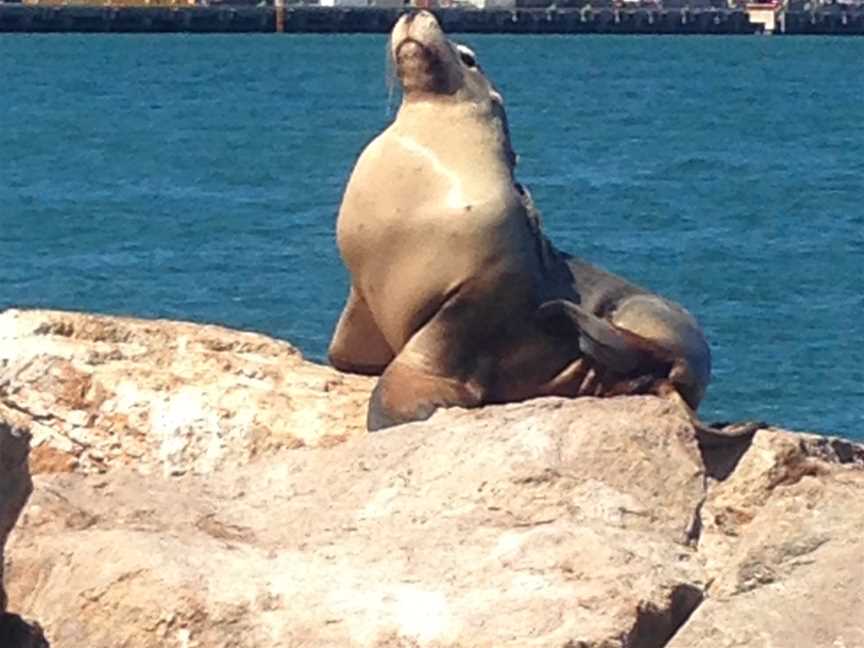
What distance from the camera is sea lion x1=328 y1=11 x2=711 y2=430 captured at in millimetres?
7559

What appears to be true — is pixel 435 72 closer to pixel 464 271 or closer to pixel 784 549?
pixel 464 271

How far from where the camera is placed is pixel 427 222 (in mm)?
7566

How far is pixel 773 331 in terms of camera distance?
69.6 feet

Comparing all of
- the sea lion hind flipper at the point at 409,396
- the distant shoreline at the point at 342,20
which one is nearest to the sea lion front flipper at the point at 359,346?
the sea lion hind flipper at the point at 409,396

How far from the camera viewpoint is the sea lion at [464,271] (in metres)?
7.56

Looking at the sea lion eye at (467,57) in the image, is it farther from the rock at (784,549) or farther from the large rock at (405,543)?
the large rock at (405,543)

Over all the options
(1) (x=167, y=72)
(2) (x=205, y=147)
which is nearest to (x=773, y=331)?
(2) (x=205, y=147)

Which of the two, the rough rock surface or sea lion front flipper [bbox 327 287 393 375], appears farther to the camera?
sea lion front flipper [bbox 327 287 393 375]

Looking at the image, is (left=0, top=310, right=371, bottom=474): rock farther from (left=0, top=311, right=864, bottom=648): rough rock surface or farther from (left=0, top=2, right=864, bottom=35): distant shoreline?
(left=0, top=2, right=864, bottom=35): distant shoreline

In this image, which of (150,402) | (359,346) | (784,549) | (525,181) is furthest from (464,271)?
(525,181)

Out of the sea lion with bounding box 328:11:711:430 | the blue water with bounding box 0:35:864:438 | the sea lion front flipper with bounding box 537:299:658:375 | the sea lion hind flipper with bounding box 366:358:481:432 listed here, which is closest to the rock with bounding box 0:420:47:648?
the sea lion hind flipper with bounding box 366:358:481:432

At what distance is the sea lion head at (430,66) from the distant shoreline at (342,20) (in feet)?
273

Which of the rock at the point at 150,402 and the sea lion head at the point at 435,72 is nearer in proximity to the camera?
the rock at the point at 150,402

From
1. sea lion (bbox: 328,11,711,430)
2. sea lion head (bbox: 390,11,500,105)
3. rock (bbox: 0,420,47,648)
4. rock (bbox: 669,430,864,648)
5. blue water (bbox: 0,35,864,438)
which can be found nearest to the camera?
rock (bbox: 0,420,47,648)
